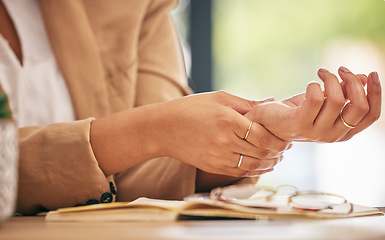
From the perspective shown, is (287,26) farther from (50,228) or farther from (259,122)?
(50,228)

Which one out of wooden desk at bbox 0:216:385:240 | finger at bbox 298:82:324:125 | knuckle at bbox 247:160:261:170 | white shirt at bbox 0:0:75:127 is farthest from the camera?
white shirt at bbox 0:0:75:127

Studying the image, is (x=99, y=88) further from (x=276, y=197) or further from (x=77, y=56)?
(x=276, y=197)

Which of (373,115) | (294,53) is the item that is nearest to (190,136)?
(373,115)

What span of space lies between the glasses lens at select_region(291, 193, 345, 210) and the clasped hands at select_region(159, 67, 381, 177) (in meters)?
0.08

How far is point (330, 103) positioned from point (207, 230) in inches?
11.1

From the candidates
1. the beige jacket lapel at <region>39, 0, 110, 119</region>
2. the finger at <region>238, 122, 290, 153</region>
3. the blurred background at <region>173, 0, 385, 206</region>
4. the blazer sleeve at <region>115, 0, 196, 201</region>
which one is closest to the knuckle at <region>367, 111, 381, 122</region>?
the finger at <region>238, 122, 290, 153</region>

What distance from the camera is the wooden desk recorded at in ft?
0.98

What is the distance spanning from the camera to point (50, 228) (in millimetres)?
365

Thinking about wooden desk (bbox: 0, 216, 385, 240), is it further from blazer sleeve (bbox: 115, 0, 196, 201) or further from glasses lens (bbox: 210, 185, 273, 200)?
blazer sleeve (bbox: 115, 0, 196, 201)

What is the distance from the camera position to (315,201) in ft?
1.72

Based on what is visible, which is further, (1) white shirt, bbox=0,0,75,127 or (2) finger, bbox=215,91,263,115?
(1) white shirt, bbox=0,0,75,127

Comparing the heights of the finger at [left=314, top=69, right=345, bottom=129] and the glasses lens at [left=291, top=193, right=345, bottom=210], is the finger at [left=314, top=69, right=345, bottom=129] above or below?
above

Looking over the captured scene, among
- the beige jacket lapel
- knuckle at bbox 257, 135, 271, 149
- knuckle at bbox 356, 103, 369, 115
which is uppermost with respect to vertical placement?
the beige jacket lapel

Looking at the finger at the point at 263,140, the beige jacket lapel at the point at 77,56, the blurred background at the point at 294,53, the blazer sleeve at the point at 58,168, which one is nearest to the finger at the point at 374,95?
the finger at the point at 263,140
